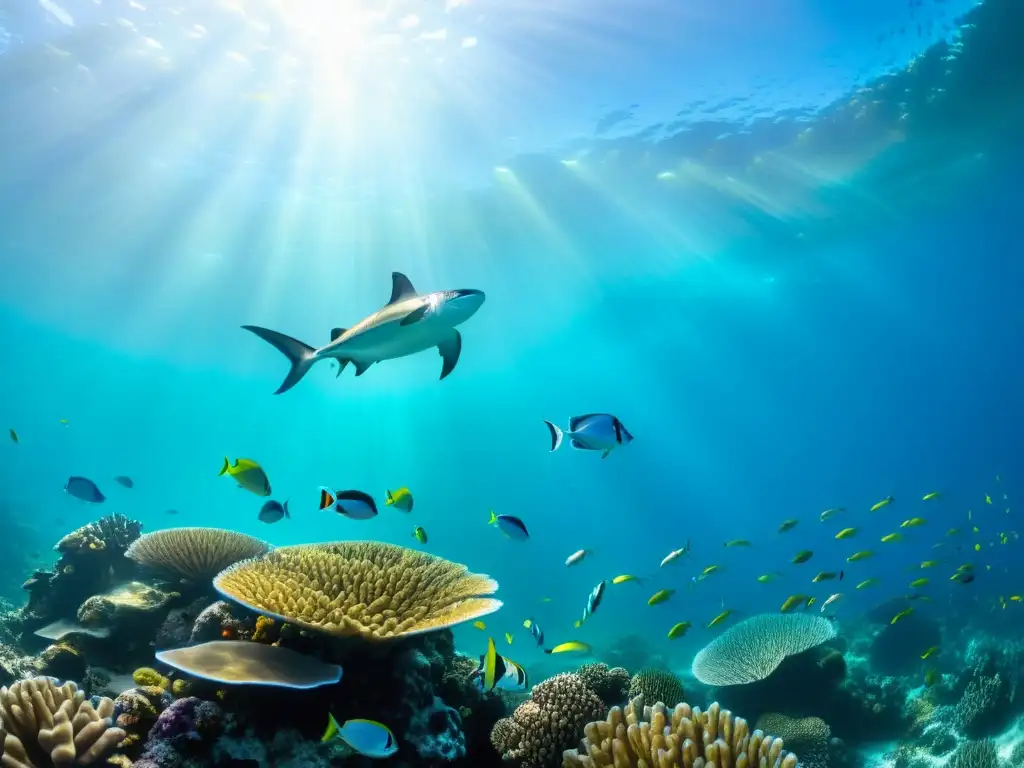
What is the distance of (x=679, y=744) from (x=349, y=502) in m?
3.56

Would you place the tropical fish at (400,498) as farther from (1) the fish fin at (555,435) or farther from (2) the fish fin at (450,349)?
(1) the fish fin at (555,435)

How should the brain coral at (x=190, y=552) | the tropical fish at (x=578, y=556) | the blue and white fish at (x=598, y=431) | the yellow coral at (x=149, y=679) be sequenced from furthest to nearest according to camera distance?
the tropical fish at (x=578, y=556) < the brain coral at (x=190, y=552) < the blue and white fish at (x=598, y=431) < the yellow coral at (x=149, y=679)

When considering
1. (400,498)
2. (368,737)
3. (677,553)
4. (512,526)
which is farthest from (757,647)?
(368,737)

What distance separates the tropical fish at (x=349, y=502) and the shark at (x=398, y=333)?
4.19ft

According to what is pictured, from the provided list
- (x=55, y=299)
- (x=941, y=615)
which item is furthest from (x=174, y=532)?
(x=55, y=299)

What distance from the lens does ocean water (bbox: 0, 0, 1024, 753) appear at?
21031 mm

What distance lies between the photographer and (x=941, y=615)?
A: 23.0 meters

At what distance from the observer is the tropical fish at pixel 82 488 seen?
27.3 ft

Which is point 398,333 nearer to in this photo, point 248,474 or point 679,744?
point 248,474

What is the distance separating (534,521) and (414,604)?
334 ft

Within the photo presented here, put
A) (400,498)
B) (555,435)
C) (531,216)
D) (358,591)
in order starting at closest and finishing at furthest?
(358,591)
(555,435)
(400,498)
(531,216)

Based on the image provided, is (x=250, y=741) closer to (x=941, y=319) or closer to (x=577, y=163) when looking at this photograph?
(x=577, y=163)

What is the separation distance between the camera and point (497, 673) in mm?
4203

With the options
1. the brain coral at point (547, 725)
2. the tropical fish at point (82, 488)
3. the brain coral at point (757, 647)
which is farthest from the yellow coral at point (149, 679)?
the brain coral at point (757, 647)
